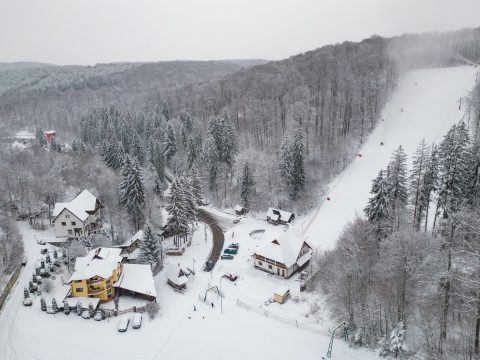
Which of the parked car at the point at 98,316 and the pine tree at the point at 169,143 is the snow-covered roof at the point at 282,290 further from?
the pine tree at the point at 169,143

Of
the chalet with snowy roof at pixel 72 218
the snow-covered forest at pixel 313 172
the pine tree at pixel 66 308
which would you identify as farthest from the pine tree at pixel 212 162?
the pine tree at pixel 66 308

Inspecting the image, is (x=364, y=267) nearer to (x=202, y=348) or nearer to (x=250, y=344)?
(x=250, y=344)

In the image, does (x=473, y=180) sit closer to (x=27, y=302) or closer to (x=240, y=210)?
(x=240, y=210)

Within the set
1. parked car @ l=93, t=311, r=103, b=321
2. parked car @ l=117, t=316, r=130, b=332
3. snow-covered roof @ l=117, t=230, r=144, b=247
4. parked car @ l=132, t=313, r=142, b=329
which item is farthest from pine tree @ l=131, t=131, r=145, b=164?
parked car @ l=117, t=316, r=130, b=332

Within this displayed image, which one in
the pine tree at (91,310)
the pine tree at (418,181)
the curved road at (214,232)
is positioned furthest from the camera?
the curved road at (214,232)

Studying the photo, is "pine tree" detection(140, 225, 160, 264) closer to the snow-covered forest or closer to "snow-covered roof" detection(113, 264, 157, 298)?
the snow-covered forest

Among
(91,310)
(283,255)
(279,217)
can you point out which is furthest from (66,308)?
(279,217)

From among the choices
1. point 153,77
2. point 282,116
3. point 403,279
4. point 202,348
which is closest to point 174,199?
point 202,348
